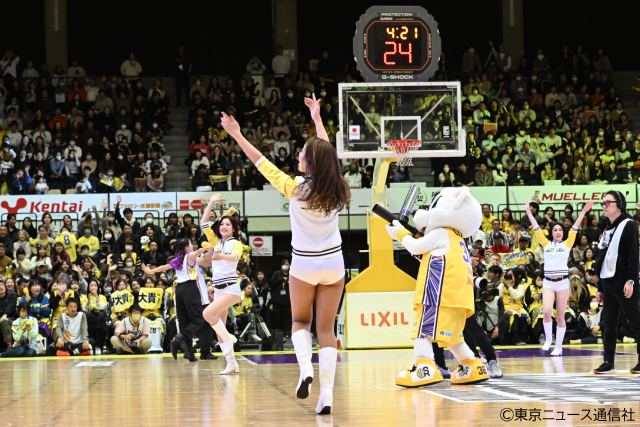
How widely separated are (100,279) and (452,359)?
853 centimetres

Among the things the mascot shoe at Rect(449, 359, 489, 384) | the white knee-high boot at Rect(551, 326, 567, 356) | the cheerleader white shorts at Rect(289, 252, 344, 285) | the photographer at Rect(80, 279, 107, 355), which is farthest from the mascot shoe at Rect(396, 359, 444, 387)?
the photographer at Rect(80, 279, 107, 355)

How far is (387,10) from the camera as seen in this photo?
484 inches

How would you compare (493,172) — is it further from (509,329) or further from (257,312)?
(257,312)

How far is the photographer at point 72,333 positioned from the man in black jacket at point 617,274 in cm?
941

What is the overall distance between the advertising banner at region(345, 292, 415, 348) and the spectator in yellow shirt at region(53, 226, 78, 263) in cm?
703

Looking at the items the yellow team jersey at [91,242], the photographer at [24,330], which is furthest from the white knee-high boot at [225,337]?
the yellow team jersey at [91,242]

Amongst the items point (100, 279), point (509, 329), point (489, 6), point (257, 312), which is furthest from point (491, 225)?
point (489, 6)

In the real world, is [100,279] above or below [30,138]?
below

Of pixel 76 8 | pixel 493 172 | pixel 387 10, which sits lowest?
pixel 493 172

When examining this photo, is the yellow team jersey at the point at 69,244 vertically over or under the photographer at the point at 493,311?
over

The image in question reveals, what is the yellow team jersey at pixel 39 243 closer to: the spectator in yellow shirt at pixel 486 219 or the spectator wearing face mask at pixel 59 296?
the spectator wearing face mask at pixel 59 296

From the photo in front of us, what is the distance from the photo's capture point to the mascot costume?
7328mm

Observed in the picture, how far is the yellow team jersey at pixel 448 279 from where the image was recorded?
7.34 meters

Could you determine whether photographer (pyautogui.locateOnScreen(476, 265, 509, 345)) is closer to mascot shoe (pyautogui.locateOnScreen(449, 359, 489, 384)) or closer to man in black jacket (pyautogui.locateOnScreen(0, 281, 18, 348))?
mascot shoe (pyautogui.locateOnScreen(449, 359, 489, 384))
